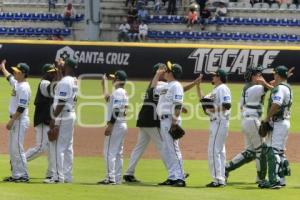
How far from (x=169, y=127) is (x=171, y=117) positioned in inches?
6.4

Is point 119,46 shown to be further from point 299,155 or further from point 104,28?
point 299,155

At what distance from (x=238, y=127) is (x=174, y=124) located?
9213 mm

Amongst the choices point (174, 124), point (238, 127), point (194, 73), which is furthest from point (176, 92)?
point (194, 73)

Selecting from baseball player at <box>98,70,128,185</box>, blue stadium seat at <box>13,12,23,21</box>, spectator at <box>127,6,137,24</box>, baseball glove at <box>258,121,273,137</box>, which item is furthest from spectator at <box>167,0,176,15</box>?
baseball glove at <box>258,121,273,137</box>

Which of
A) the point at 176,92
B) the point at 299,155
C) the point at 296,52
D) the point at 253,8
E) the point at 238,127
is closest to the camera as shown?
the point at 176,92

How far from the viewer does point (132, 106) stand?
24453 millimetres

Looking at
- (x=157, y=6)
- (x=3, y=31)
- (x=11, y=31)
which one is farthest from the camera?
(x=3, y=31)

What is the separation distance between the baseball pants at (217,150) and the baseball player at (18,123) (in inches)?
114

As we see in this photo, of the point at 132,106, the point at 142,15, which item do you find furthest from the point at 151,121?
the point at 142,15

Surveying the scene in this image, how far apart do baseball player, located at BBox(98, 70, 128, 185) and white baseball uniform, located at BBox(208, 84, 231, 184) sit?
4.73ft

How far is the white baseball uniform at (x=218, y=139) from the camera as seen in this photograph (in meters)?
12.6

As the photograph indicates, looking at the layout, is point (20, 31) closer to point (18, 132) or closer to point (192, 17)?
point (192, 17)

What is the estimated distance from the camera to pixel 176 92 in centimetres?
1263

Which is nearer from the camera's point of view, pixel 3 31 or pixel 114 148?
pixel 114 148
